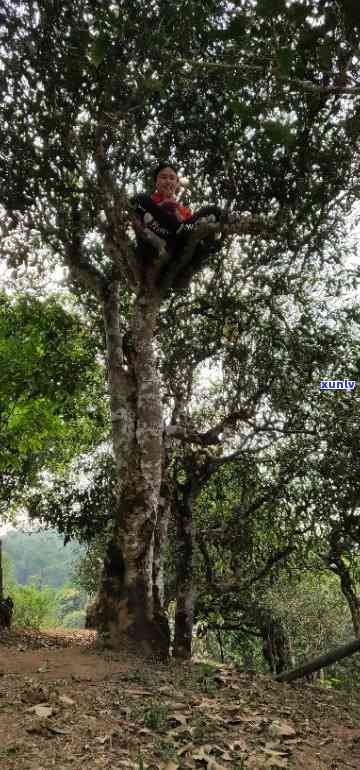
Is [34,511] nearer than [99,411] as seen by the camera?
No

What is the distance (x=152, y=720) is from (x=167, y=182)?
7.88m

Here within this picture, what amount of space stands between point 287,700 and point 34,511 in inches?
620

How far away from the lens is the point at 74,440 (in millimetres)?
21375

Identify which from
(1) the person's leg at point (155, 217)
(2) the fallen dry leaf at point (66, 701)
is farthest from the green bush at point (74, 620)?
(2) the fallen dry leaf at point (66, 701)

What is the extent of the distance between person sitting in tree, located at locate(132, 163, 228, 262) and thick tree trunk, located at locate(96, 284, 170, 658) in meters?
1.07

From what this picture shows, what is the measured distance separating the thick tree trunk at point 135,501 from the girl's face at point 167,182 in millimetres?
1855

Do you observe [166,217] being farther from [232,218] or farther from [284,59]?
[284,59]

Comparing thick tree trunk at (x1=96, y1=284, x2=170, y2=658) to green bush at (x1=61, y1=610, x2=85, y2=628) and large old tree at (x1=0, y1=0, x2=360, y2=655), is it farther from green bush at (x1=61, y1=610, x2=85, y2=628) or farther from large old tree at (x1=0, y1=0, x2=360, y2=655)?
green bush at (x1=61, y1=610, x2=85, y2=628)

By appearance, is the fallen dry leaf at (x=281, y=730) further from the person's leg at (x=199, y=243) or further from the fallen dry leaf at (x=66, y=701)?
the person's leg at (x=199, y=243)

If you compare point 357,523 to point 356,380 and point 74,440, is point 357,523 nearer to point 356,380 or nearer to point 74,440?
point 356,380

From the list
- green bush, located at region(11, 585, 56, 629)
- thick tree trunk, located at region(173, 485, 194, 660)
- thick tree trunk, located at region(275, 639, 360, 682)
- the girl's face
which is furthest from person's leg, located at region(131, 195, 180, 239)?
green bush, located at region(11, 585, 56, 629)

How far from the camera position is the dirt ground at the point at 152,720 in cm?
415

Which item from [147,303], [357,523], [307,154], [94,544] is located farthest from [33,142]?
[94,544]

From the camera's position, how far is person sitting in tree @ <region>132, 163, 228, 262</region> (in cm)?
858
